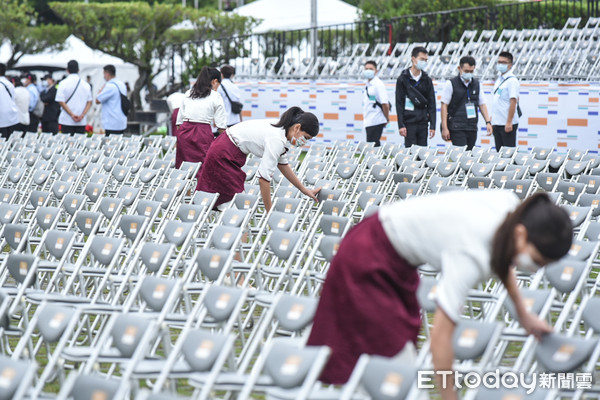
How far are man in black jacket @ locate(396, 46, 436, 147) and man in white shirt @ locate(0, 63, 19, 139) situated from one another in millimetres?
5749

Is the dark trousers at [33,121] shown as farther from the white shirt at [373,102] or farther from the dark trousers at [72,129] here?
the white shirt at [373,102]

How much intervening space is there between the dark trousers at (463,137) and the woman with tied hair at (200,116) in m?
3.23

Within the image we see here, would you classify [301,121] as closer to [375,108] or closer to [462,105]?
[462,105]

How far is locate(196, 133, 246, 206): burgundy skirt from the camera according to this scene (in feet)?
24.7

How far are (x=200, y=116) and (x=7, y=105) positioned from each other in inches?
210

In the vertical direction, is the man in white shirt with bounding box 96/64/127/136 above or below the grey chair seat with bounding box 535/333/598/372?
below

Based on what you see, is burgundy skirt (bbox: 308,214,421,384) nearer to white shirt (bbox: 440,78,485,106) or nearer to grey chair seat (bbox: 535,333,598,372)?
grey chair seat (bbox: 535,333,598,372)

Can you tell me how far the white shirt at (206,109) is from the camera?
9.71 meters

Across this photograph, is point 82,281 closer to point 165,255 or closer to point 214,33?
point 165,255

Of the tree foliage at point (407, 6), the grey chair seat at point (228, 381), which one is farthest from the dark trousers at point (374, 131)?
the tree foliage at point (407, 6)

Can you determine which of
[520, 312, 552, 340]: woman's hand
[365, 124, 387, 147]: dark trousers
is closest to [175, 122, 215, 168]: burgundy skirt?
[365, 124, 387, 147]: dark trousers

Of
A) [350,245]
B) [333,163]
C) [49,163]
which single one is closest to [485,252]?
[350,245]

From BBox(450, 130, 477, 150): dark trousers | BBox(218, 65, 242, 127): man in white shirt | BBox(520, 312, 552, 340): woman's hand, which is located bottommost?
BBox(450, 130, 477, 150): dark trousers

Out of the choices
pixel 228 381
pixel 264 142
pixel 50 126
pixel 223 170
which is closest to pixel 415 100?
pixel 223 170
